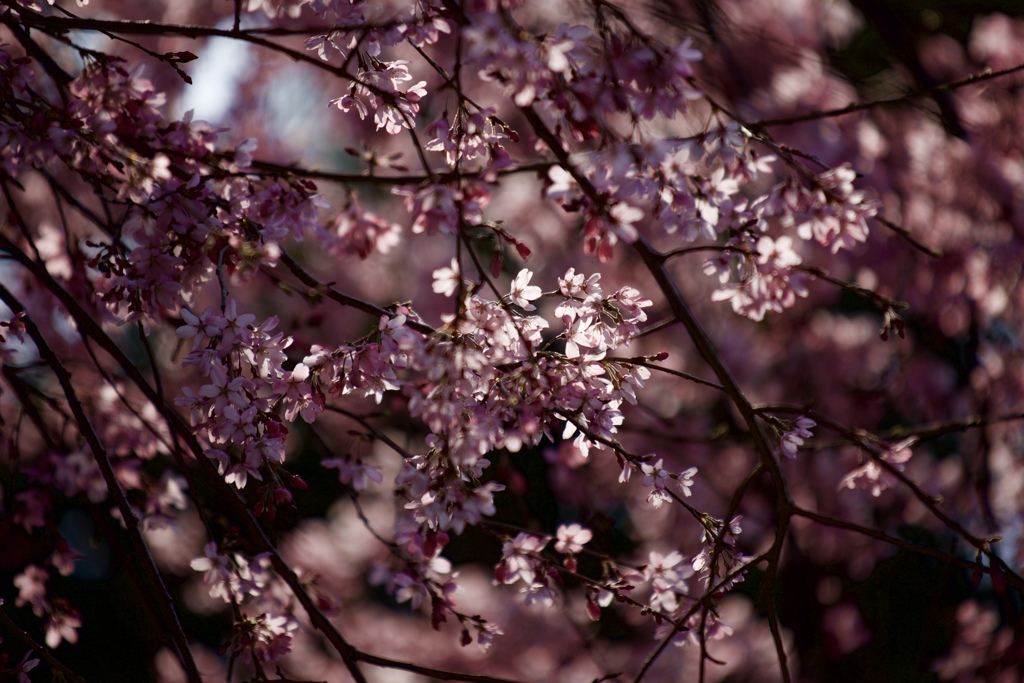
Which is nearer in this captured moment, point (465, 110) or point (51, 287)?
point (465, 110)

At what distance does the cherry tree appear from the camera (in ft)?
4.38

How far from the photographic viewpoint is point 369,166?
158 centimetres

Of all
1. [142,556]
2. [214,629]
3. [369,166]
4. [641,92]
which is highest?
[214,629]

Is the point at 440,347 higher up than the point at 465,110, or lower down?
lower down

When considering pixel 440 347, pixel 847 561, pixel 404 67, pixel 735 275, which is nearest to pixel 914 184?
pixel 847 561

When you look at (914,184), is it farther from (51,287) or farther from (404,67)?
(51,287)

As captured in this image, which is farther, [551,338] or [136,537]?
[551,338]

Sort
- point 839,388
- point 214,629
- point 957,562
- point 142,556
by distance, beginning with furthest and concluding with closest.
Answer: point 214,629 < point 839,388 < point 142,556 < point 957,562

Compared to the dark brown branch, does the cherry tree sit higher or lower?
higher

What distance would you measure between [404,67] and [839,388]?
13.9 feet

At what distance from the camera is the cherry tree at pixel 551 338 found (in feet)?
4.38

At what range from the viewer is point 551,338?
7.07 feet

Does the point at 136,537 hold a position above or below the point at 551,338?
below

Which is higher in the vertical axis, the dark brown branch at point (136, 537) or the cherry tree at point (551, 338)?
the cherry tree at point (551, 338)
